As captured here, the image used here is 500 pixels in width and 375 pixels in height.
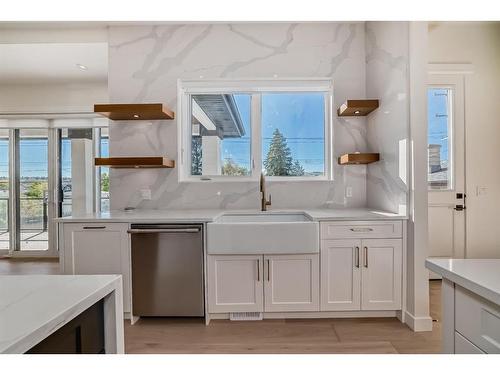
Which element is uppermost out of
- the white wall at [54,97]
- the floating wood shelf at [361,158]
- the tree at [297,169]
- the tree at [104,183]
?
the white wall at [54,97]

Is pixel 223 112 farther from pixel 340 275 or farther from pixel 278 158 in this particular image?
pixel 340 275

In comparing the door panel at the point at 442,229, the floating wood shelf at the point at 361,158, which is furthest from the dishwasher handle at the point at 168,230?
the door panel at the point at 442,229

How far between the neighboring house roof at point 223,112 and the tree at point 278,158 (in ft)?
1.17

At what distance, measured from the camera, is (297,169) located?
3.36 metres

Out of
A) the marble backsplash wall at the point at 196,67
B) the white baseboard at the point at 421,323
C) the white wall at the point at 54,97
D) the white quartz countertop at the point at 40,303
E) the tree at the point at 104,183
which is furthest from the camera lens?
the tree at the point at 104,183

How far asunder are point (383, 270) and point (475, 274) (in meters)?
1.75

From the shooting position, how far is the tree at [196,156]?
11.0 ft

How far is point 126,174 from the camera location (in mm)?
3219

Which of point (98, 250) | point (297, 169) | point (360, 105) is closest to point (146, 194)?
point (98, 250)

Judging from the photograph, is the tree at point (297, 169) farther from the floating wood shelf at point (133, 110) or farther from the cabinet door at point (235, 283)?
the floating wood shelf at point (133, 110)

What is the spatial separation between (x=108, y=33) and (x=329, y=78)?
2314 mm

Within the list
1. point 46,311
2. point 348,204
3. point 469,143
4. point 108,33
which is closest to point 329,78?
point 348,204
